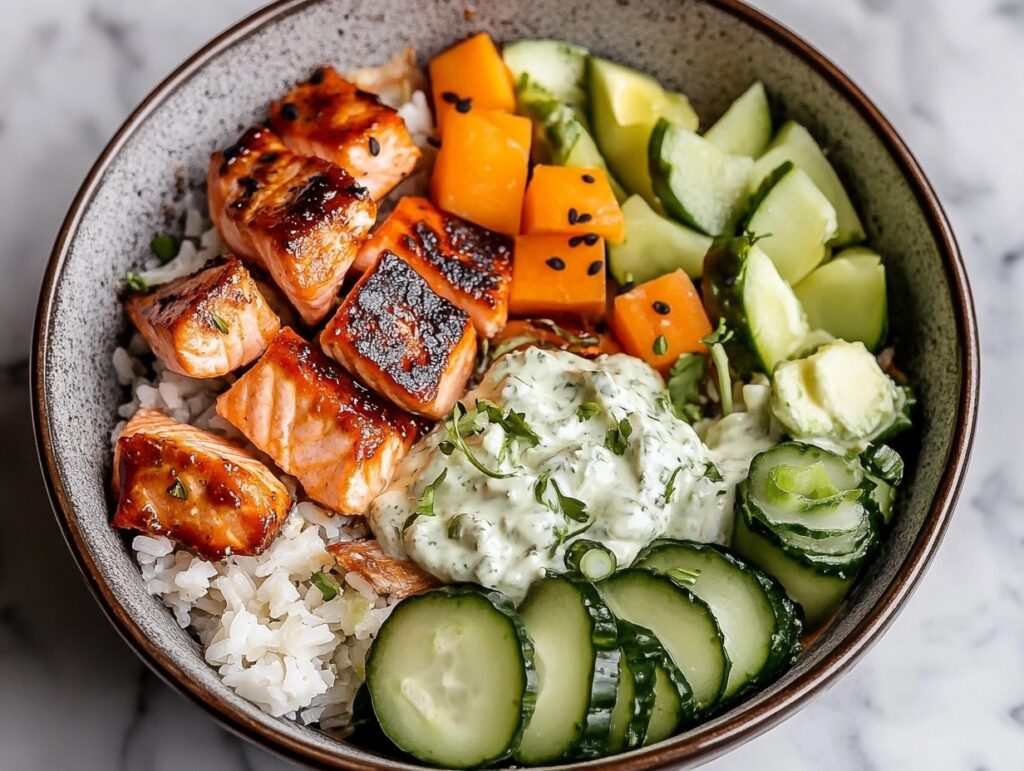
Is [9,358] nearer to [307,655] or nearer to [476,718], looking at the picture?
[307,655]

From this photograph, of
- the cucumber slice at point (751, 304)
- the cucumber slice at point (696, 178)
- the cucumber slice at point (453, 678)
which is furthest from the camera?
the cucumber slice at point (696, 178)

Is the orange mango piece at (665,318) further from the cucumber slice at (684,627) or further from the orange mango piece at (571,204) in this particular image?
the cucumber slice at (684,627)

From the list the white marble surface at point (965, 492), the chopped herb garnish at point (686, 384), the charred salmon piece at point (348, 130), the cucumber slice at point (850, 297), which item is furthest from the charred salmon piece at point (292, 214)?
the cucumber slice at point (850, 297)

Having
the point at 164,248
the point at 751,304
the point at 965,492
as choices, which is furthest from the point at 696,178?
the point at 164,248

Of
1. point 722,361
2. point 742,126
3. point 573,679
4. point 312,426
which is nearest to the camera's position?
point 573,679

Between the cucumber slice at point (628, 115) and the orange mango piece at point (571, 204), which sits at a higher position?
the cucumber slice at point (628, 115)

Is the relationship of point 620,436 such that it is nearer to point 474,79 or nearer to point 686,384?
point 686,384

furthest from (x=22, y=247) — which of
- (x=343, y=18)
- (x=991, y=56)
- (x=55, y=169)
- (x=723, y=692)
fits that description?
(x=991, y=56)

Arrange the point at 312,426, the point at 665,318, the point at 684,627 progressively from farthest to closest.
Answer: the point at 665,318
the point at 312,426
the point at 684,627
